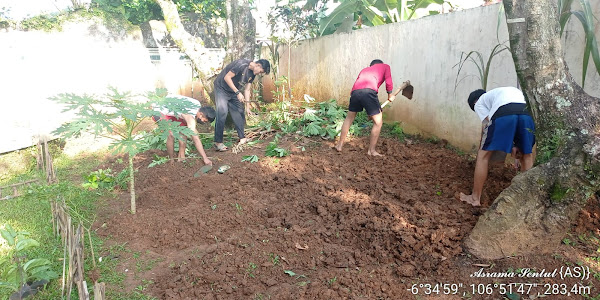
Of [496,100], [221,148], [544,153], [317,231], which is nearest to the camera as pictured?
[544,153]

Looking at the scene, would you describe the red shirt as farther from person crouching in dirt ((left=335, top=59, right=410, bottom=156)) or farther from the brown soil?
the brown soil

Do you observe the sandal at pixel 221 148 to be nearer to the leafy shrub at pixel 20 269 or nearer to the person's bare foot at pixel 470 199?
the leafy shrub at pixel 20 269

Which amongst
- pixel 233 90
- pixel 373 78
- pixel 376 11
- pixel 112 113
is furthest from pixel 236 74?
pixel 376 11

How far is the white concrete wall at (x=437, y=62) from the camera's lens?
397cm

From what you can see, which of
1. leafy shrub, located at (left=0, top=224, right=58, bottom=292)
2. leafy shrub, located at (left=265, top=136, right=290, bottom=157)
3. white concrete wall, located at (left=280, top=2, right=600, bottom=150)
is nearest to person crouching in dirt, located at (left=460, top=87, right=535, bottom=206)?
white concrete wall, located at (left=280, top=2, right=600, bottom=150)

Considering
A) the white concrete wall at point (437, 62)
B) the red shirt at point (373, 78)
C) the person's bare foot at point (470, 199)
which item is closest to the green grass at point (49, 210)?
the person's bare foot at point (470, 199)

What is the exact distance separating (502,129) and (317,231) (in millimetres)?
1770

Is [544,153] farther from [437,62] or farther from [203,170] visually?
[203,170]

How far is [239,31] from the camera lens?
658cm

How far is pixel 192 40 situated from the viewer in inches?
266

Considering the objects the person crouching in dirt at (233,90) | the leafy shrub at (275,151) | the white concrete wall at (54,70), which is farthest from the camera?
the white concrete wall at (54,70)

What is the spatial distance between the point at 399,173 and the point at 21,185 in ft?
15.3

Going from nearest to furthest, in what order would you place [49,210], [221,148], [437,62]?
[49,210] → [437,62] → [221,148]

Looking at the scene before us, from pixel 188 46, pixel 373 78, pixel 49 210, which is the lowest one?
pixel 49 210
